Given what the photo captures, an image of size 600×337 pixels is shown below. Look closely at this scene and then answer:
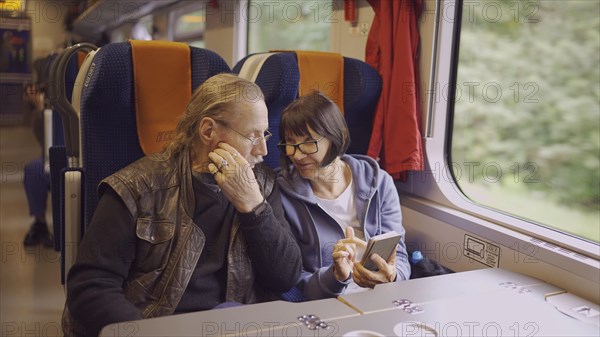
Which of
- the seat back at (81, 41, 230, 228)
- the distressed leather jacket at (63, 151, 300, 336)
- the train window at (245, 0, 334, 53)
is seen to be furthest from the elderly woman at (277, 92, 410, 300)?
the train window at (245, 0, 334, 53)

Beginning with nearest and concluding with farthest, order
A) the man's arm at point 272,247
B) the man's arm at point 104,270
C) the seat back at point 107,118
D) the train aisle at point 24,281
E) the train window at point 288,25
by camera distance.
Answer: the man's arm at point 104,270, the man's arm at point 272,247, the seat back at point 107,118, the train aisle at point 24,281, the train window at point 288,25

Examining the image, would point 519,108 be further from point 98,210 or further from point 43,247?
point 43,247

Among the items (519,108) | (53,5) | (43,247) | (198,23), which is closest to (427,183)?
(519,108)

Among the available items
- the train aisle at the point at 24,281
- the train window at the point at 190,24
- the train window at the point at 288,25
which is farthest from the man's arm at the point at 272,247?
the train window at the point at 190,24

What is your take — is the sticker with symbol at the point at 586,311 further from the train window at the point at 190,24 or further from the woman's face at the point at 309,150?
the train window at the point at 190,24

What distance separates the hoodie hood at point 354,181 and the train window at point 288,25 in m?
1.57

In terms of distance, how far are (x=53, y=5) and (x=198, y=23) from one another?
3.87 meters

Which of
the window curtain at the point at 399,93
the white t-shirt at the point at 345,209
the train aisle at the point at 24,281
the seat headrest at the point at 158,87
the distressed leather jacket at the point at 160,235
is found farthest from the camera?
the train aisle at the point at 24,281

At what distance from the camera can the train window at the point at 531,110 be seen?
7.65 ft

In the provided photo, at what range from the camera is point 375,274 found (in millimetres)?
1823

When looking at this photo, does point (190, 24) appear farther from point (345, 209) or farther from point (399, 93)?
point (345, 209)

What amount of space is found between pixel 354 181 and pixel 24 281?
2674 mm

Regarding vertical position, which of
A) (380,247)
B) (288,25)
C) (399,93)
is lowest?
(380,247)

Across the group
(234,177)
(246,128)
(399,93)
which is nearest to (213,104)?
(246,128)
